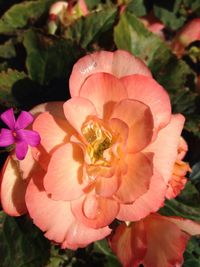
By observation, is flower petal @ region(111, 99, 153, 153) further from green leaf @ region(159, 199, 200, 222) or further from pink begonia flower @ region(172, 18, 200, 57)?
pink begonia flower @ region(172, 18, 200, 57)

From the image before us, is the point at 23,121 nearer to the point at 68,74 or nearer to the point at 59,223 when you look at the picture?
the point at 59,223

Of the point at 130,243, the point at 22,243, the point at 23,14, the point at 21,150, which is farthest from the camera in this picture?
the point at 23,14

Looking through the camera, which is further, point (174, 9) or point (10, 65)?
point (174, 9)

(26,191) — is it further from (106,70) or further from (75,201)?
(106,70)

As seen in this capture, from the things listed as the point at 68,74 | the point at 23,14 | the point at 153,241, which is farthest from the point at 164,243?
the point at 23,14

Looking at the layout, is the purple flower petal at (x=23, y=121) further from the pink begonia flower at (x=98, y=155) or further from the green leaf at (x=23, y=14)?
the green leaf at (x=23, y=14)

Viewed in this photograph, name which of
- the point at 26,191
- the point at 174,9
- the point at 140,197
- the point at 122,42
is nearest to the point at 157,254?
the point at 140,197

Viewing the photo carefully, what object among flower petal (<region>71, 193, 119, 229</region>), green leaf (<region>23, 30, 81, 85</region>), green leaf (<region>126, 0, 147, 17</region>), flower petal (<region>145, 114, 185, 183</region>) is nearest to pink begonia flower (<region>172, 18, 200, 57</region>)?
green leaf (<region>126, 0, 147, 17</region>)
